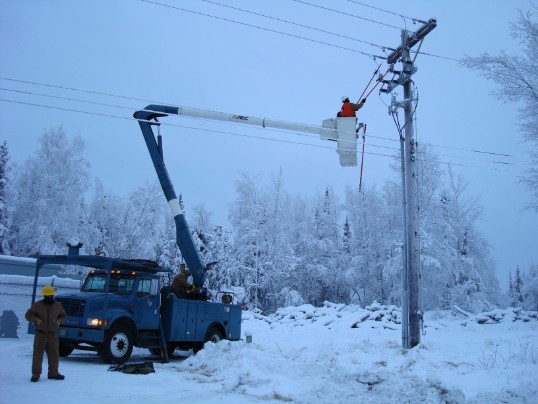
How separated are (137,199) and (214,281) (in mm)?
9377

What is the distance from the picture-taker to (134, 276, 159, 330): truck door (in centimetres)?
1247

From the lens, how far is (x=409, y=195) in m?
14.3

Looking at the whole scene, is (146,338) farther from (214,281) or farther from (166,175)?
(214,281)

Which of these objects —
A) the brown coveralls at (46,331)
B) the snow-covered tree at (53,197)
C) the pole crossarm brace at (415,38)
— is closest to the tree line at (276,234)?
the snow-covered tree at (53,197)

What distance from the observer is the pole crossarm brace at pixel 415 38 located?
14.4m

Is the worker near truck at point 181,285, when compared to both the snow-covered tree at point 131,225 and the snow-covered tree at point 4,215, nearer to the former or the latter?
the snow-covered tree at point 131,225

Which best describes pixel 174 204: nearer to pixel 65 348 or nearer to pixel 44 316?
pixel 65 348

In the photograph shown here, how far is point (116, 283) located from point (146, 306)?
1.01 metres

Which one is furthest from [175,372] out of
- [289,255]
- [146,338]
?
[289,255]

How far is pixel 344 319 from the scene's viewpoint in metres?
23.6

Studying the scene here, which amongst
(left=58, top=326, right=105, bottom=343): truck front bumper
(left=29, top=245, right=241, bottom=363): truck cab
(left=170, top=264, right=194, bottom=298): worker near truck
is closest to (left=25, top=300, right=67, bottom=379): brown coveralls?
(left=58, top=326, right=105, bottom=343): truck front bumper

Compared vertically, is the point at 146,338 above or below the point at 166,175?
below

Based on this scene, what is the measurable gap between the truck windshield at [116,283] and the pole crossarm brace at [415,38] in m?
10.7

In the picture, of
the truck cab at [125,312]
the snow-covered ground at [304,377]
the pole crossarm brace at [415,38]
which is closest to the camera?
the snow-covered ground at [304,377]
